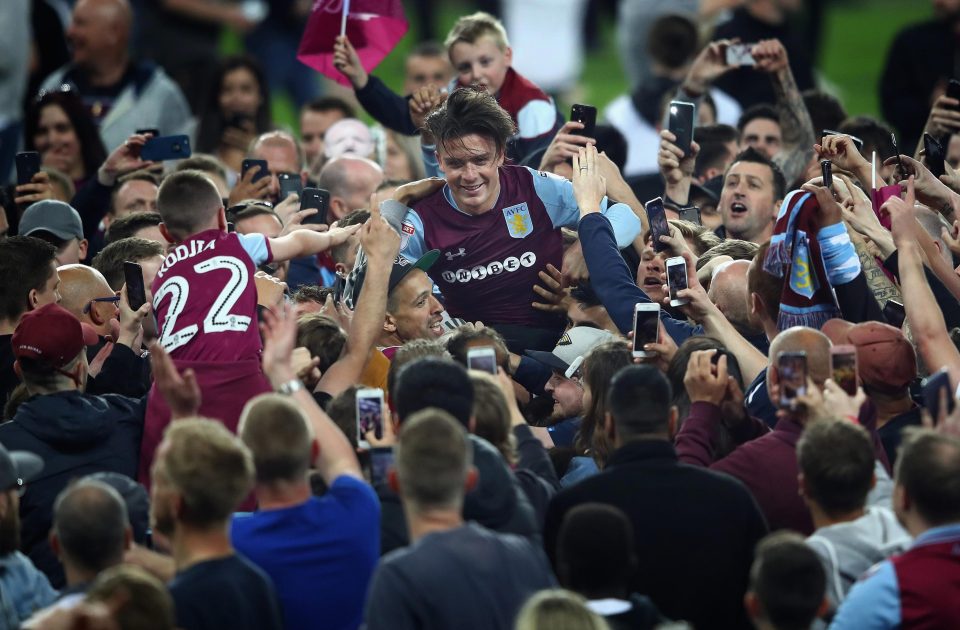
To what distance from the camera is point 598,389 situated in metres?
6.64

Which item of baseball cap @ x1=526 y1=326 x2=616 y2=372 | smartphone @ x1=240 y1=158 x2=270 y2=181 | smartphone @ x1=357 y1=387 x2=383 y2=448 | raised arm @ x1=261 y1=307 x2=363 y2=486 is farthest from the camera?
smartphone @ x1=240 y1=158 x2=270 y2=181

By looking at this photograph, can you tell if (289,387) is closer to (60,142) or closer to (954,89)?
(954,89)

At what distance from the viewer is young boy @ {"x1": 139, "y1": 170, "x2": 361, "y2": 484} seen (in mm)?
6730

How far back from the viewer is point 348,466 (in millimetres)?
5469

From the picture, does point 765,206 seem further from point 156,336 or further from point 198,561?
point 198,561

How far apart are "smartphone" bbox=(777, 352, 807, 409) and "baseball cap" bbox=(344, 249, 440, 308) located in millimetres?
2405

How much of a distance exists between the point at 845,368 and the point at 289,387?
2.00 m

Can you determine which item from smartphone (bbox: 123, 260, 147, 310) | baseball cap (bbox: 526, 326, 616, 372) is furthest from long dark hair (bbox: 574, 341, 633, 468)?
smartphone (bbox: 123, 260, 147, 310)

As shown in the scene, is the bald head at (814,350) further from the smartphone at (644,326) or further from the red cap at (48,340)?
the red cap at (48,340)

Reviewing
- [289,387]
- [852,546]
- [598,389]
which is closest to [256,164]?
[598,389]

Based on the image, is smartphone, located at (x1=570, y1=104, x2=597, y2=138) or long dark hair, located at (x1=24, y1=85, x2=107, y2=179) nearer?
smartphone, located at (x1=570, y1=104, x2=597, y2=138)

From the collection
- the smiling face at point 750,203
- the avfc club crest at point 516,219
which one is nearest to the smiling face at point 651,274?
the avfc club crest at point 516,219

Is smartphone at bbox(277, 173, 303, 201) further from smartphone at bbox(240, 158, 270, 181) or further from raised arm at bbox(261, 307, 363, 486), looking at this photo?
raised arm at bbox(261, 307, 363, 486)

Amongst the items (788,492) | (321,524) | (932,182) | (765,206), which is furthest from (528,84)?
(321,524)
